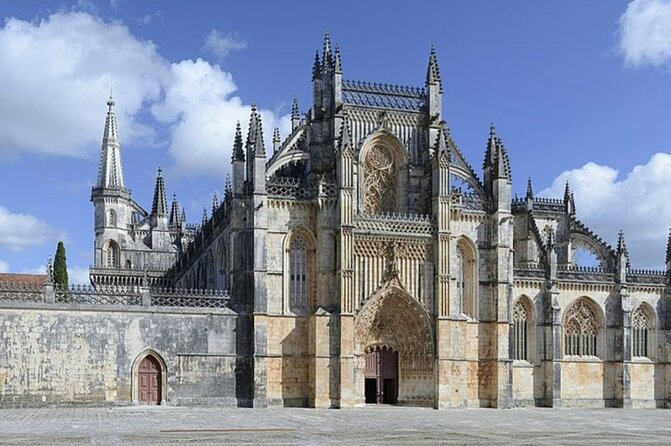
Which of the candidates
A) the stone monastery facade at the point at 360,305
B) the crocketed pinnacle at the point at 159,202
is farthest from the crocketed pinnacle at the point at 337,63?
the crocketed pinnacle at the point at 159,202

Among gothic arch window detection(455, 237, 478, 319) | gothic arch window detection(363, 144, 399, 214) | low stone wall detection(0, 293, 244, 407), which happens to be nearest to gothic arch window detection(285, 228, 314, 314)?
low stone wall detection(0, 293, 244, 407)

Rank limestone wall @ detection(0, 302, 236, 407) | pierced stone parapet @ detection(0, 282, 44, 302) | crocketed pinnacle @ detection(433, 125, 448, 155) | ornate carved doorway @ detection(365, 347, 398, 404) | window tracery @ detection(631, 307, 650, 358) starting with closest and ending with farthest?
limestone wall @ detection(0, 302, 236, 407)
pierced stone parapet @ detection(0, 282, 44, 302)
crocketed pinnacle @ detection(433, 125, 448, 155)
ornate carved doorway @ detection(365, 347, 398, 404)
window tracery @ detection(631, 307, 650, 358)

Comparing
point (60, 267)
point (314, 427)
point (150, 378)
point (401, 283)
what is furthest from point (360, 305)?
point (60, 267)

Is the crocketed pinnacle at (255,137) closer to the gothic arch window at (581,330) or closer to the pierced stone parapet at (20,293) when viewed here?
the pierced stone parapet at (20,293)

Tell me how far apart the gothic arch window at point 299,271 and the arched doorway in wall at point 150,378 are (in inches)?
297

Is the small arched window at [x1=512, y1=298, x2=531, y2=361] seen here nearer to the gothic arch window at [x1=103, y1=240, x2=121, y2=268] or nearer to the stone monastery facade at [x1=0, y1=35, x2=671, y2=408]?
the stone monastery facade at [x1=0, y1=35, x2=671, y2=408]

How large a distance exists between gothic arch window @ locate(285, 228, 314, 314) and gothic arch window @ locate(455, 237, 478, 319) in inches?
345

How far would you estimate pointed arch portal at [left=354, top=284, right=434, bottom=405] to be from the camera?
166 ft

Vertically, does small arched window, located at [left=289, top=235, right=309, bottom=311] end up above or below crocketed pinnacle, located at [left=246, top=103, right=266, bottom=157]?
below

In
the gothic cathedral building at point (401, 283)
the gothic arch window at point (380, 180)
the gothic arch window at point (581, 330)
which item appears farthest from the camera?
the gothic arch window at point (581, 330)

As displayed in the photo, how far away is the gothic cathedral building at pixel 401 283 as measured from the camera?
4900 cm

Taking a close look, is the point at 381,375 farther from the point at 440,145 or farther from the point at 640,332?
the point at 640,332

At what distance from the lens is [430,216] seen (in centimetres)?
5216

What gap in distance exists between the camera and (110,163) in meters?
89.9
